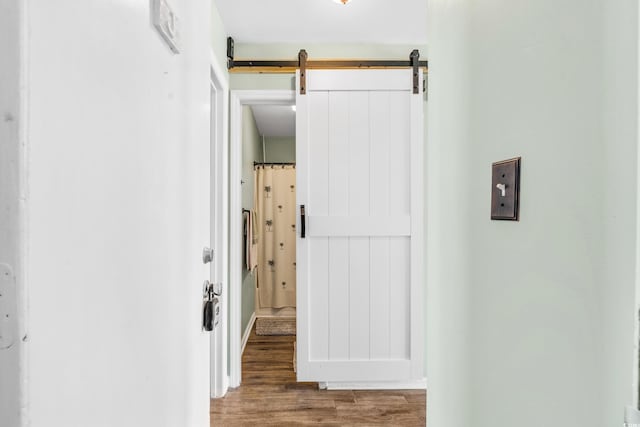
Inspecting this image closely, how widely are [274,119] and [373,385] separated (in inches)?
112

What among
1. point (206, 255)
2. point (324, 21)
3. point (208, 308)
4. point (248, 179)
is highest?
point (324, 21)

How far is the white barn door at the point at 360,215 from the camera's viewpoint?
2596mm

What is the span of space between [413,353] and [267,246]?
7.16ft

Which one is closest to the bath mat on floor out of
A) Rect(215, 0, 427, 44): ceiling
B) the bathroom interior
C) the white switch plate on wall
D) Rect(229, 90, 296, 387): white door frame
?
the bathroom interior

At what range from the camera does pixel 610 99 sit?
0.50m

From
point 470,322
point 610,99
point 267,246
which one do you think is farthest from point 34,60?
point 267,246

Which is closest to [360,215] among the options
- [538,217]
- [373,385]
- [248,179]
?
[373,385]

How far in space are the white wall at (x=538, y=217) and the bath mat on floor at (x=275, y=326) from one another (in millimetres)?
2851

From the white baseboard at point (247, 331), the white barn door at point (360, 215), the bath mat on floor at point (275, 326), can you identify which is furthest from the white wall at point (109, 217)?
the bath mat on floor at point (275, 326)

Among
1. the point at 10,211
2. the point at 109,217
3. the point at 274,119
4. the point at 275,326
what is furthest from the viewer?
the point at 274,119

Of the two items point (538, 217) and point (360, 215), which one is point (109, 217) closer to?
point (538, 217)

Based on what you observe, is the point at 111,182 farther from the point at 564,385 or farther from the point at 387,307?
the point at 387,307

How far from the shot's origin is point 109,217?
0.63 meters

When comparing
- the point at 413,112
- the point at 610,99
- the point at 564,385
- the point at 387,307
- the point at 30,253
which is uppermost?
the point at 413,112
